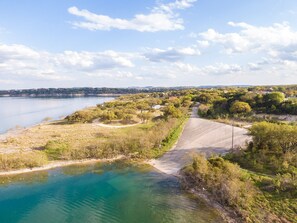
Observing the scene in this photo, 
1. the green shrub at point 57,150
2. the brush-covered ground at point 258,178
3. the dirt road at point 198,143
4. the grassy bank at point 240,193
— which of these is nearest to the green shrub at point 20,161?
the green shrub at point 57,150

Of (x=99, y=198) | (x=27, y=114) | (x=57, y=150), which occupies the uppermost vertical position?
(x=57, y=150)

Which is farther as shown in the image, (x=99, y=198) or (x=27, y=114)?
(x=27, y=114)

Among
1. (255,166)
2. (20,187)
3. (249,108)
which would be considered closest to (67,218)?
(20,187)

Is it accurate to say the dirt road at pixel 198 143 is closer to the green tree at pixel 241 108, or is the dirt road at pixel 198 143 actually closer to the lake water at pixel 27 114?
the green tree at pixel 241 108

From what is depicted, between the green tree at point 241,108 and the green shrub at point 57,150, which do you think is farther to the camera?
the green tree at point 241,108

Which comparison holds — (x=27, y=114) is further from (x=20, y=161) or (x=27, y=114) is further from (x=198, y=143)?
(x=198, y=143)

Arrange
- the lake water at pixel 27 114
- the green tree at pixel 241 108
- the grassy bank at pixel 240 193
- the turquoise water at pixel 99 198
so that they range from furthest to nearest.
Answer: the lake water at pixel 27 114 < the green tree at pixel 241 108 < the turquoise water at pixel 99 198 < the grassy bank at pixel 240 193

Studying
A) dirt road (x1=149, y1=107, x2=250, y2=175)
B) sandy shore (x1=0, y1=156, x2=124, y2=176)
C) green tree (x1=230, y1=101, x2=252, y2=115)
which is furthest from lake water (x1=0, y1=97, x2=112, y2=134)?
green tree (x1=230, y1=101, x2=252, y2=115)

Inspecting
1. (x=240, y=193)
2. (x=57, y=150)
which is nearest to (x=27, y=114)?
(x=57, y=150)

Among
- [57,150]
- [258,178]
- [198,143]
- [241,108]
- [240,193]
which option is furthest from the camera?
[241,108]
